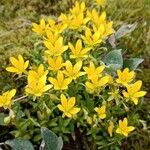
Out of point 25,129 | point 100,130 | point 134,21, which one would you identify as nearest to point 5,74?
point 25,129

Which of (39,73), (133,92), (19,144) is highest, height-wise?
(39,73)

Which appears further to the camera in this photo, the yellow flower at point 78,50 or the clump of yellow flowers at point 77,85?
the yellow flower at point 78,50

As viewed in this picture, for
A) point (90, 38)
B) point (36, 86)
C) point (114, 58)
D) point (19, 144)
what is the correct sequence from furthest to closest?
point (114, 58) → point (90, 38) → point (19, 144) → point (36, 86)

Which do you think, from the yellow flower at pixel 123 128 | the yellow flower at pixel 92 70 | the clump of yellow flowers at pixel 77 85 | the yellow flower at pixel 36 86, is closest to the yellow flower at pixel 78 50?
the clump of yellow flowers at pixel 77 85

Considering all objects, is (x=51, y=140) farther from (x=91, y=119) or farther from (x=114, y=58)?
(x=114, y=58)

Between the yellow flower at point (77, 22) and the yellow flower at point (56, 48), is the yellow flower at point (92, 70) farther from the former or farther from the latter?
the yellow flower at point (77, 22)

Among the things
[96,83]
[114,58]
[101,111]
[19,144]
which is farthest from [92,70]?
[19,144]

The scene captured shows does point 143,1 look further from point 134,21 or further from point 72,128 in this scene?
point 72,128

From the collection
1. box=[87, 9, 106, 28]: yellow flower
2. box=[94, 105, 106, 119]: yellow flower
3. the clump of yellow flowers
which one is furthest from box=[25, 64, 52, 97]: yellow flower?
box=[87, 9, 106, 28]: yellow flower
